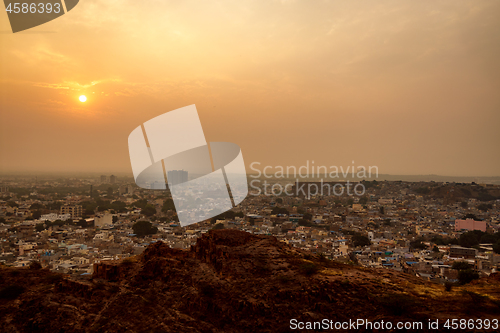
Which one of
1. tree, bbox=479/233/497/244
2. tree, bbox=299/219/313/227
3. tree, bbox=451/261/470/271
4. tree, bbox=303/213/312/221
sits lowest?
tree, bbox=299/219/313/227

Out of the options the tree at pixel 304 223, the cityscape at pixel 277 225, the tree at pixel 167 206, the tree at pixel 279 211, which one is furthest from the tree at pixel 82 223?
the tree at pixel 304 223

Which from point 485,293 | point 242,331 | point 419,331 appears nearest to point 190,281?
point 242,331

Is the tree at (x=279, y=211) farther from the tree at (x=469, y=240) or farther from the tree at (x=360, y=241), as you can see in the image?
the tree at (x=469, y=240)

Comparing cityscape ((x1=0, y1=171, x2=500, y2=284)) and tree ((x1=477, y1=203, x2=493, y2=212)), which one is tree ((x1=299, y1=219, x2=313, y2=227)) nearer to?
cityscape ((x1=0, y1=171, x2=500, y2=284))

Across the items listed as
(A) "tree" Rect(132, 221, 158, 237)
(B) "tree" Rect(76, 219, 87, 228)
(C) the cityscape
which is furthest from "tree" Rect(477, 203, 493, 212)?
(B) "tree" Rect(76, 219, 87, 228)

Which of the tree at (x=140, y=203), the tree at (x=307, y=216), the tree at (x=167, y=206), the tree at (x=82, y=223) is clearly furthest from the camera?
the tree at (x=140, y=203)

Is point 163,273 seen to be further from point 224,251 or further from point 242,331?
point 242,331

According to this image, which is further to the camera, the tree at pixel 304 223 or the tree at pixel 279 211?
the tree at pixel 279 211
